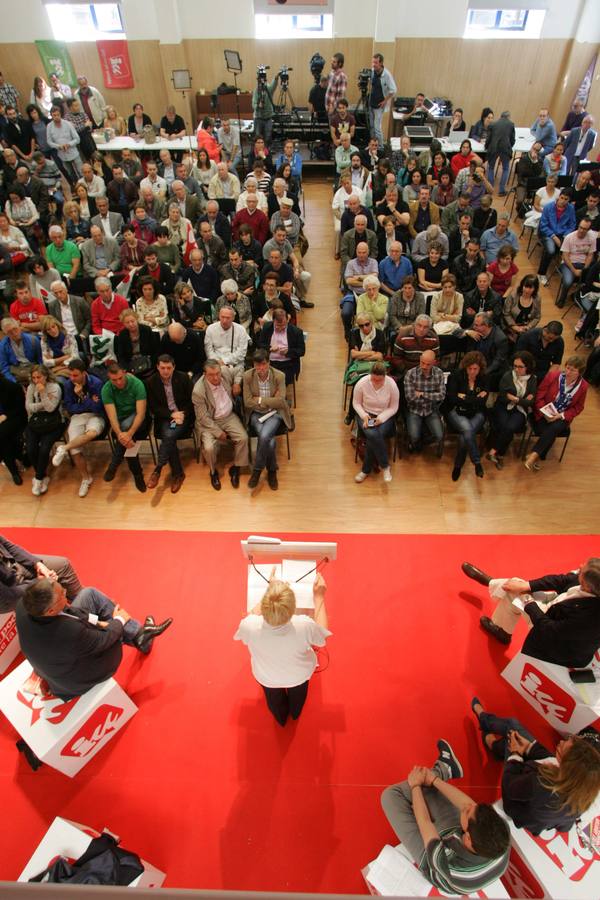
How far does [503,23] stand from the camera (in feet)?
36.6

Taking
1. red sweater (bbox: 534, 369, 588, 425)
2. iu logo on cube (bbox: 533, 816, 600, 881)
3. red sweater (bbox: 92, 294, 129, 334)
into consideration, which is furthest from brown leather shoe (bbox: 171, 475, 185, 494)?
iu logo on cube (bbox: 533, 816, 600, 881)

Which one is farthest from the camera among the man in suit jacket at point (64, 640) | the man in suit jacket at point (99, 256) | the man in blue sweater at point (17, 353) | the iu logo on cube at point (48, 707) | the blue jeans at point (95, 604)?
the man in suit jacket at point (99, 256)

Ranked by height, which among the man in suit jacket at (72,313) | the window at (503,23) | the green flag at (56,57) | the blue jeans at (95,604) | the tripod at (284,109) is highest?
the window at (503,23)

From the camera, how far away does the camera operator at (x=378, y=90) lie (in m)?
9.66

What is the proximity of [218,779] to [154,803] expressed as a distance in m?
0.35

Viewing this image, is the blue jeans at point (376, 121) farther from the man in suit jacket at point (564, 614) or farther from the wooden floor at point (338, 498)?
the man in suit jacket at point (564, 614)

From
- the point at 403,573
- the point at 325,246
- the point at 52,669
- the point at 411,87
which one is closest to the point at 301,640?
the point at 52,669

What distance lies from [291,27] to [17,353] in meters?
10.1

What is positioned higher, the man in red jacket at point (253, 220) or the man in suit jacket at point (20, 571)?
the man in red jacket at point (253, 220)

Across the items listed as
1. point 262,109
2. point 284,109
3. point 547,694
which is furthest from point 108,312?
point 284,109

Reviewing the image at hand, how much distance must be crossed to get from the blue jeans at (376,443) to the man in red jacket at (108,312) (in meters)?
2.59

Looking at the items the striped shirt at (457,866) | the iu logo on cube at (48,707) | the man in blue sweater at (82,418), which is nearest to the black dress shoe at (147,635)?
the iu logo on cube at (48,707)

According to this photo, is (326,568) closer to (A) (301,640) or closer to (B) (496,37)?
(A) (301,640)

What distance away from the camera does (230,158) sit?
30.7ft
